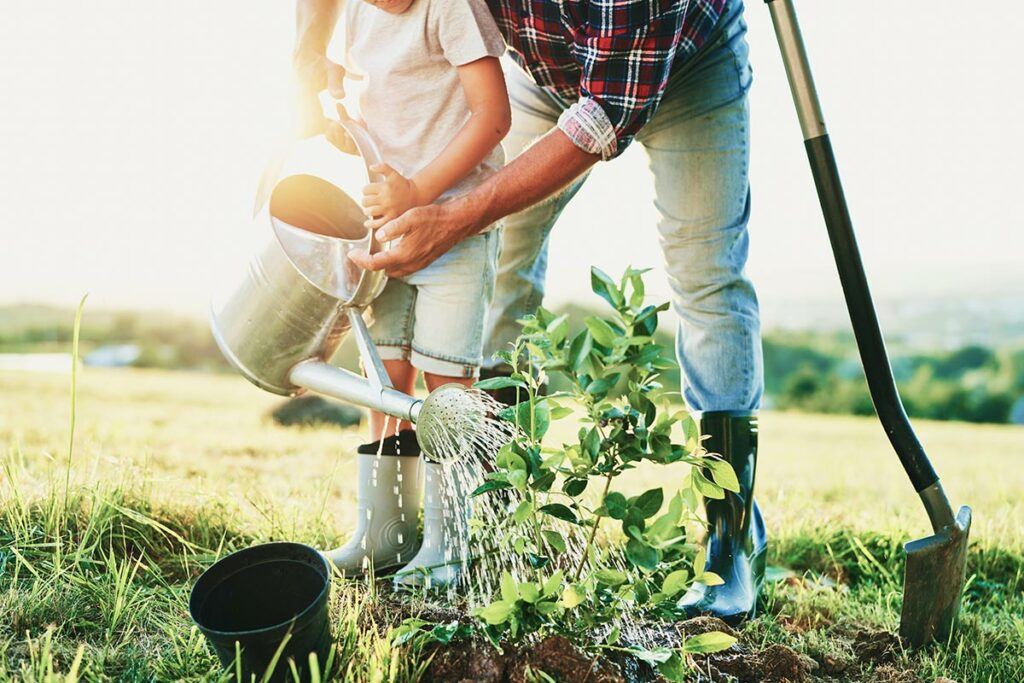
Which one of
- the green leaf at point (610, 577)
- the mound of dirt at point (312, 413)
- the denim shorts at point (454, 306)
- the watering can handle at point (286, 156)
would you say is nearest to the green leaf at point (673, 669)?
the green leaf at point (610, 577)

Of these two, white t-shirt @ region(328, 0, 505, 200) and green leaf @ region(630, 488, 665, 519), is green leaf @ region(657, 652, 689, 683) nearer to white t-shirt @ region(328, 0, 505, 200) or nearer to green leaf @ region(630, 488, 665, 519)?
green leaf @ region(630, 488, 665, 519)

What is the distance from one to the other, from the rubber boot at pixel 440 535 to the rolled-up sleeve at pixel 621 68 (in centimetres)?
80

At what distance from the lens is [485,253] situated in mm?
1986

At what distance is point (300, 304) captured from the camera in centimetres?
179

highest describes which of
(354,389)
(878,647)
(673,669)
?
(354,389)

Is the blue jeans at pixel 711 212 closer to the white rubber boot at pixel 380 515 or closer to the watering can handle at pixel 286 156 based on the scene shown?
the watering can handle at pixel 286 156

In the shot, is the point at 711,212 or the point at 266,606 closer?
the point at 266,606

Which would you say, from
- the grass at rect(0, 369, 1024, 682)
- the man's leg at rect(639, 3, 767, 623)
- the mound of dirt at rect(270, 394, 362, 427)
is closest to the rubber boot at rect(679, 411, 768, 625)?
the man's leg at rect(639, 3, 767, 623)

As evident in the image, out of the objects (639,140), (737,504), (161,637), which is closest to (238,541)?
(161,637)

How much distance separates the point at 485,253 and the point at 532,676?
0.97m

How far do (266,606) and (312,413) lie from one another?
11.5ft

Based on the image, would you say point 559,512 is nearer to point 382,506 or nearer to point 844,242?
point 382,506

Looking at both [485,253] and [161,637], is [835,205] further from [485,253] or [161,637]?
[161,637]

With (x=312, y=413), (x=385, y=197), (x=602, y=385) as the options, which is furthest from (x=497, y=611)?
(x=312, y=413)
